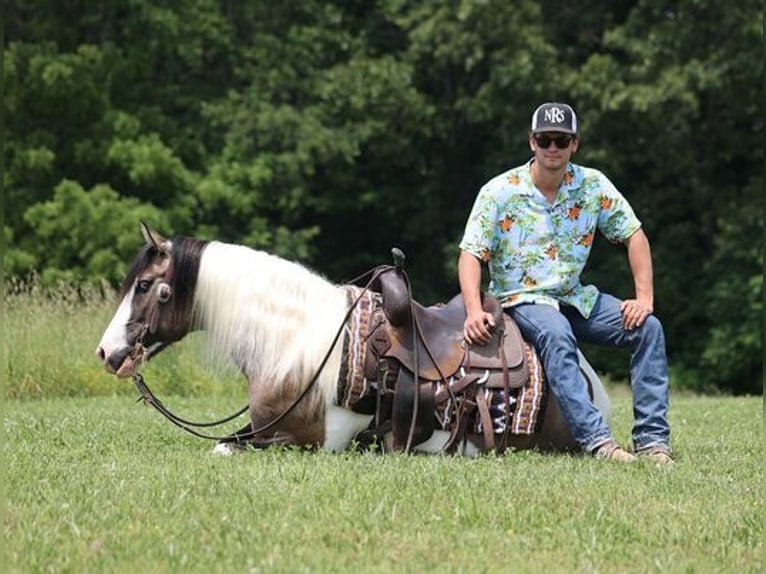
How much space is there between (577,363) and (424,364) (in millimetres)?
738

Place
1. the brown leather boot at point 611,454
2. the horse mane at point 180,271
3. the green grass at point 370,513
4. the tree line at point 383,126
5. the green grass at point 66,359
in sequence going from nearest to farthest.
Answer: the green grass at point 370,513
the brown leather boot at point 611,454
the horse mane at point 180,271
the green grass at point 66,359
the tree line at point 383,126

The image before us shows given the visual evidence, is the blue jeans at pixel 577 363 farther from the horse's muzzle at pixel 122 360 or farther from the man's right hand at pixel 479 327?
the horse's muzzle at pixel 122 360

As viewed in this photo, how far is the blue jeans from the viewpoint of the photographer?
627 cm

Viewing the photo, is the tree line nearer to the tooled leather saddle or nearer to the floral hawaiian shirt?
the floral hawaiian shirt

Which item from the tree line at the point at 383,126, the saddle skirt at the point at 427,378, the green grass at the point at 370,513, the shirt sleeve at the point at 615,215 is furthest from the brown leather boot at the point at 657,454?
the tree line at the point at 383,126

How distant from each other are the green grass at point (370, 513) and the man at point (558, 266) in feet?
1.60

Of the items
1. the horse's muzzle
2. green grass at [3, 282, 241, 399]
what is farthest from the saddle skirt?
green grass at [3, 282, 241, 399]

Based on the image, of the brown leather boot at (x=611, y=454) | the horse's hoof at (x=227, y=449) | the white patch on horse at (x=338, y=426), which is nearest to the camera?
the brown leather boot at (x=611, y=454)

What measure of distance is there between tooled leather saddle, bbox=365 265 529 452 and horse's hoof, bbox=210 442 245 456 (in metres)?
0.72

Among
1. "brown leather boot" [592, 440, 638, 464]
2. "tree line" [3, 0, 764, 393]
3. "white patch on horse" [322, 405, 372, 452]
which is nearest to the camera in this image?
"brown leather boot" [592, 440, 638, 464]

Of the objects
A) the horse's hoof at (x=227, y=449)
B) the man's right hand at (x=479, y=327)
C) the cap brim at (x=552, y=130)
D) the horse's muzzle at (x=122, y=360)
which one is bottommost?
the horse's hoof at (x=227, y=449)

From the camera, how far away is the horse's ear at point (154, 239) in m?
6.32

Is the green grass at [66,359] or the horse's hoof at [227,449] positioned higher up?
the horse's hoof at [227,449]

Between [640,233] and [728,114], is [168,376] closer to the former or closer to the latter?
[640,233]
